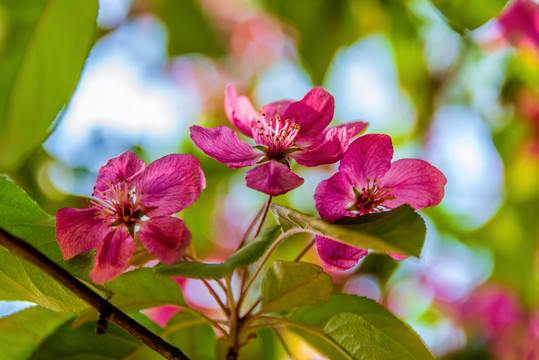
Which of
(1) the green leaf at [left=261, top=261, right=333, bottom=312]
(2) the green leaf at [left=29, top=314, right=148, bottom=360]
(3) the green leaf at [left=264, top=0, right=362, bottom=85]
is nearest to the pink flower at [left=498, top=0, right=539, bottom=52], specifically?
(3) the green leaf at [left=264, top=0, right=362, bottom=85]

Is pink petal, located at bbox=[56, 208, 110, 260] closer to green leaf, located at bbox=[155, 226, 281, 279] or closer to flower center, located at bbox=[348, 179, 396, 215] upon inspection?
green leaf, located at bbox=[155, 226, 281, 279]

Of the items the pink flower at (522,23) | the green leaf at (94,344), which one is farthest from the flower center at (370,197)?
the pink flower at (522,23)

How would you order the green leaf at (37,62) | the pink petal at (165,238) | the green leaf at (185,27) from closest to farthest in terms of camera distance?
the pink petal at (165,238) → the green leaf at (37,62) → the green leaf at (185,27)

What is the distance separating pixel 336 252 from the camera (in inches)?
28.7

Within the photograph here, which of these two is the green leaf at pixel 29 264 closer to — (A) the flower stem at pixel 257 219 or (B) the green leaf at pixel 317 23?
(A) the flower stem at pixel 257 219

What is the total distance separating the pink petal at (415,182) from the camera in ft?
2.55

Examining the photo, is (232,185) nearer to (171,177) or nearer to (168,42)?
(168,42)

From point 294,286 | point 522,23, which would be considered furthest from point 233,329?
point 522,23

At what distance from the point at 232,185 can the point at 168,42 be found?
→ 64 centimetres

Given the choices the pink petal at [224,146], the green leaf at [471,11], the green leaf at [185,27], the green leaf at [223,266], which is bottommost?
the green leaf at [223,266]

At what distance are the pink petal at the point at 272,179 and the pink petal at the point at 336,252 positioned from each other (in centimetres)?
9

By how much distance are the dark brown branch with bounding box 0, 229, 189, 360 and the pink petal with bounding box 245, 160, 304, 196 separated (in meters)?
0.21

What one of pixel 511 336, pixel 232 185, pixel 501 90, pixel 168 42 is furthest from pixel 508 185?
pixel 168 42

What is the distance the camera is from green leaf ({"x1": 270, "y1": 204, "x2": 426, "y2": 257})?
1.80ft
